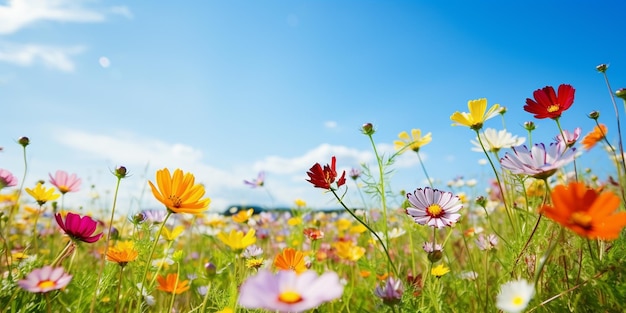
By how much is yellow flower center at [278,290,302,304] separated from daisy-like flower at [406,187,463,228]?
0.40 meters

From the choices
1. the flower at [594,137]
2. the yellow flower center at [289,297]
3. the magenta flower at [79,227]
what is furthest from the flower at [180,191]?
the flower at [594,137]

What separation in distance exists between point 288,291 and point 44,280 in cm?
45

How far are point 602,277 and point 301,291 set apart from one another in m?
0.68

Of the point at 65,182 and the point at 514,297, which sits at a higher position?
the point at 65,182

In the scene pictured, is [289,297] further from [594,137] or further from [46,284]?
[594,137]

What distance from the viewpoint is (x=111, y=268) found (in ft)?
3.51

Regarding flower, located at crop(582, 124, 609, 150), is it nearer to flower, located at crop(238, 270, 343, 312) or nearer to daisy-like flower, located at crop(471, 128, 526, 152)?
daisy-like flower, located at crop(471, 128, 526, 152)

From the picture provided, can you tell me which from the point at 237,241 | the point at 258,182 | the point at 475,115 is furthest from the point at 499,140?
the point at 258,182

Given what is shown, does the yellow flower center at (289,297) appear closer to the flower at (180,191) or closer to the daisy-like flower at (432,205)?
the flower at (180,191)

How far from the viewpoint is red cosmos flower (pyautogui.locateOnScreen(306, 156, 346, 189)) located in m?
0.75

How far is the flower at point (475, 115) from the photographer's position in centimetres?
94

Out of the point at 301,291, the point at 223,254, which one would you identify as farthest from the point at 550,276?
the point at 223,254

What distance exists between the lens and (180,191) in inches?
28.5

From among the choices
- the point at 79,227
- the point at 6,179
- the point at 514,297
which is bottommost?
the point at 514,297
